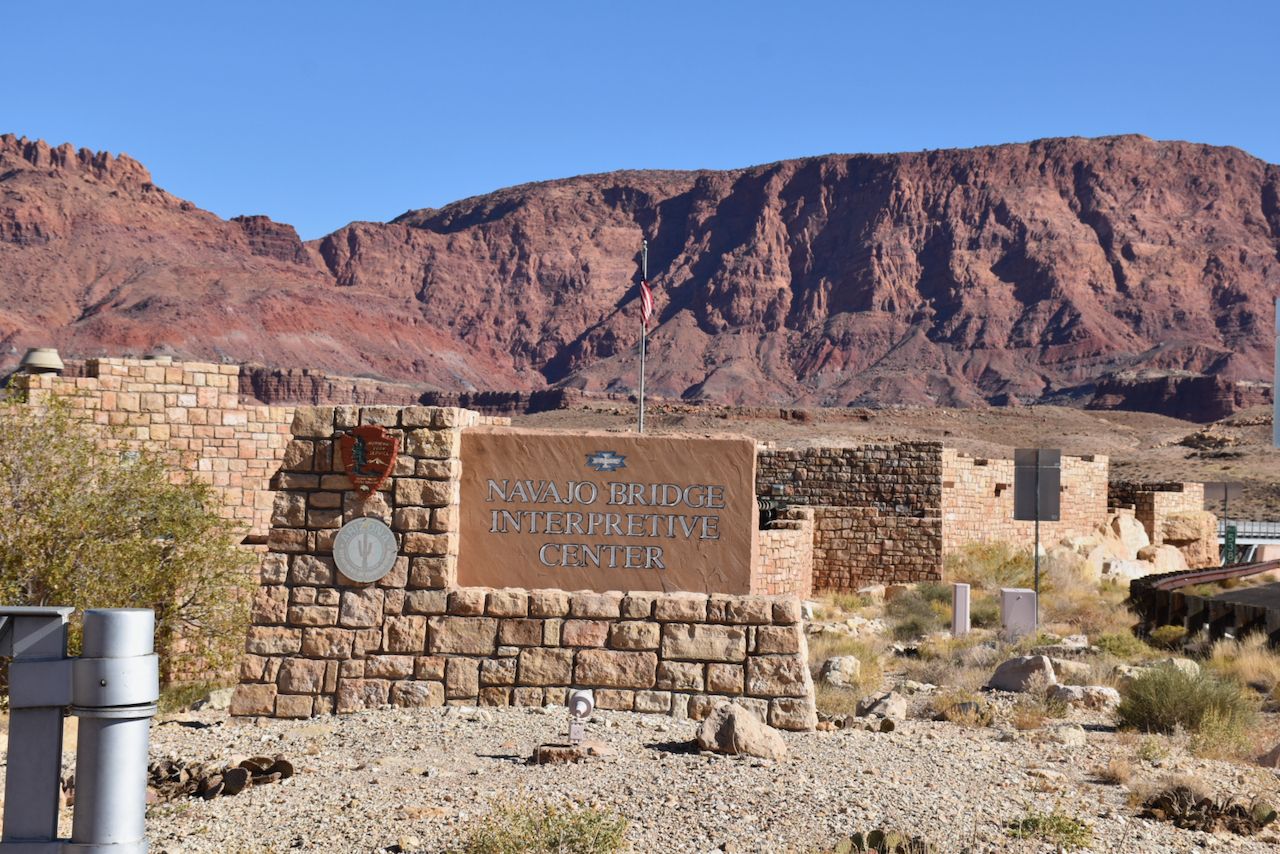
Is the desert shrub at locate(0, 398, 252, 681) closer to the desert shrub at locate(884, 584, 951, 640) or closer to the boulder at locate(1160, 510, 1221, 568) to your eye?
the desert shrub at locate(884, 584, 951, 640)

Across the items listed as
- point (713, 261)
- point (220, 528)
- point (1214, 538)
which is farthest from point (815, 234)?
point (220, 528)

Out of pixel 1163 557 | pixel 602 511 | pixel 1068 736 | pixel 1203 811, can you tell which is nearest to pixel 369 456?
pixel 602 511

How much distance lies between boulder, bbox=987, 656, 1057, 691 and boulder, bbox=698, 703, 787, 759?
4435mm

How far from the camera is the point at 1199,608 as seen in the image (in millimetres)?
15375

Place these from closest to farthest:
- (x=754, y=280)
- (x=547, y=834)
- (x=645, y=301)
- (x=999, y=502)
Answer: (x=547, y=834), (x=645, y=301), (x=999, y=502), (x=754, y=280)

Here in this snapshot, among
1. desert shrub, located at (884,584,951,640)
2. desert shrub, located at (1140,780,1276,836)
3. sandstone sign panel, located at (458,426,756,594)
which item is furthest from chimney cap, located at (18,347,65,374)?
desert shrub, located at (1140,780,1276,836)

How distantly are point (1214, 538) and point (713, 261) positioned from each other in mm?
131592

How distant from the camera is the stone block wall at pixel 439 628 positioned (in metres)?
9.05

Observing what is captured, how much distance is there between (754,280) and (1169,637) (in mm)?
135909

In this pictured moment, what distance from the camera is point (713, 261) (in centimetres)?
15938

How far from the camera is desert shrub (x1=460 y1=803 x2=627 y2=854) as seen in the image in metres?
5.57

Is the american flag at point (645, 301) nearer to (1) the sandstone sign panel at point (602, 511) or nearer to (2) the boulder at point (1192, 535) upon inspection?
(1) the sandstone sign panel at point (602, 511)

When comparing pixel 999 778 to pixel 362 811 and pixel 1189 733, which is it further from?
pixel 362 811

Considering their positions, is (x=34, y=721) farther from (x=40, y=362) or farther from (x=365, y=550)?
(x=40, y=362)
